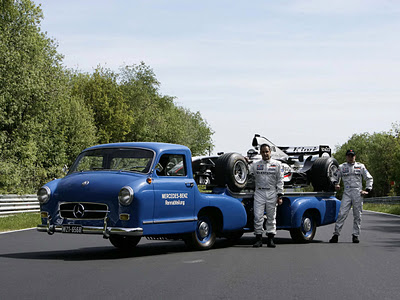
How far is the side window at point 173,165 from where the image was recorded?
37.1 ft

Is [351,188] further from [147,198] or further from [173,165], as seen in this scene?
[147,198]

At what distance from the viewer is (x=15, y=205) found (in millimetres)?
32406

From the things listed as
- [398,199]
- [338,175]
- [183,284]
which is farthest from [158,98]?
[183,284]

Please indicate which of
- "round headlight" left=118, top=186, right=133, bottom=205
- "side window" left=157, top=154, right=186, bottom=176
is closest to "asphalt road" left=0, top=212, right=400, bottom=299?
"round headlight" left=118, top=186, right=133, bottom=205

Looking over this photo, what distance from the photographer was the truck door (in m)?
10.7

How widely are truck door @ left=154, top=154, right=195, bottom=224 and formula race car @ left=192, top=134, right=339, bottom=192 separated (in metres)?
1.26

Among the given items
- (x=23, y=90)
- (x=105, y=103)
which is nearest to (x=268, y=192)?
(x=23, y=90)

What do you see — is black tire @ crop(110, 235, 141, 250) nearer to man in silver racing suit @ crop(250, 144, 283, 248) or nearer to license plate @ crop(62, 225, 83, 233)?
license plate @ crop(62, 225, 83, 233)

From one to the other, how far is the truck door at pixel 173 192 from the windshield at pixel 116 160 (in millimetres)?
285

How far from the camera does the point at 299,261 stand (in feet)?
34.2

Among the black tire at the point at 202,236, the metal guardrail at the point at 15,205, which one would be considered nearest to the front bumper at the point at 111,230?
the black tire at the point at 202,236

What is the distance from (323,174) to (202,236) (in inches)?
171

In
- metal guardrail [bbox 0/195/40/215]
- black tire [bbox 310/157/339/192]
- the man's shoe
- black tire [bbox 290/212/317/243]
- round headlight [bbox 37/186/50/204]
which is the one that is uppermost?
black tire [bbox 310/157/339/192]

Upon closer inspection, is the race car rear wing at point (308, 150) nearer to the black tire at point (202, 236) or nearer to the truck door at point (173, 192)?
the black tire at point (202, 236)
